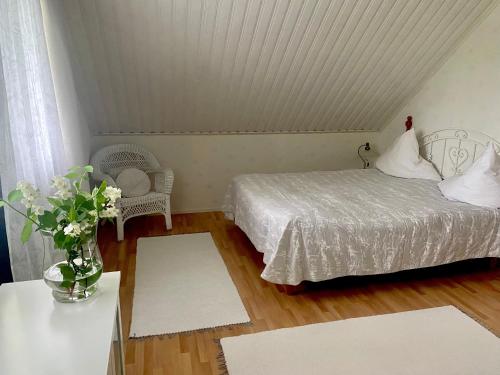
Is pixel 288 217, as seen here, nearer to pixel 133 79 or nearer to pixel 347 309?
pixel 347 309

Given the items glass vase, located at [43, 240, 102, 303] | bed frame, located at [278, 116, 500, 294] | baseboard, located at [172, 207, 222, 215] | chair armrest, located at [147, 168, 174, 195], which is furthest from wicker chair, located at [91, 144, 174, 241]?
bed frame, located at [278, 116, 500, 294]

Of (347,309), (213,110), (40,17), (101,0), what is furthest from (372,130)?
(40,17)

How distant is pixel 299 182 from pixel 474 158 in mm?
1600

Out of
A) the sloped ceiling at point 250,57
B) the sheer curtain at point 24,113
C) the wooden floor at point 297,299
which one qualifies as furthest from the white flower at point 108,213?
the sloped ceiling at point 250,57

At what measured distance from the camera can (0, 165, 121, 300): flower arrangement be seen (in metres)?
1.22

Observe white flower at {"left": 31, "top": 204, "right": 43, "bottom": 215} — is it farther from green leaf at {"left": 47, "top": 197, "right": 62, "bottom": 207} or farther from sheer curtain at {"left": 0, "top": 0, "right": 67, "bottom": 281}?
sheer curtain at {"left": 0, "top": 0, "right": 67, "bottom": 281}

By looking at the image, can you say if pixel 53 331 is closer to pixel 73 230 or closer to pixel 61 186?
pixel 73 230

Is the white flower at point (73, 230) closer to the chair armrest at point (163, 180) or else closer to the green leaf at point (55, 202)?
the green leaf at point (55, 202)

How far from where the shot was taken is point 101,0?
2.54m

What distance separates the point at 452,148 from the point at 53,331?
361 centimetres

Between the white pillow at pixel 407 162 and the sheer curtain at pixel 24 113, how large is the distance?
3.23 metres

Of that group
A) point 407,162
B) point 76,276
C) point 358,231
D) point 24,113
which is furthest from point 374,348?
point 407,162

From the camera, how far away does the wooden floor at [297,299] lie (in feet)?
6.39

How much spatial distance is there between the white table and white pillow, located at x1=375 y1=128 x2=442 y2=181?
3192mm
